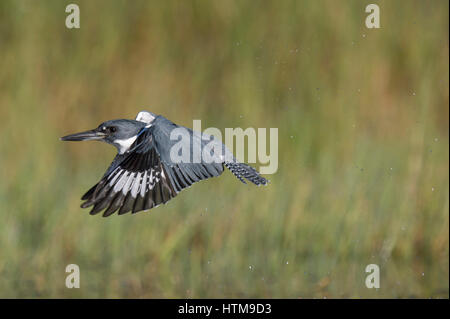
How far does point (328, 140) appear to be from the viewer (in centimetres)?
467

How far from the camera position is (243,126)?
4617 mm

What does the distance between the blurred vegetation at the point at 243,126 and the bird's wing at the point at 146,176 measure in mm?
1582

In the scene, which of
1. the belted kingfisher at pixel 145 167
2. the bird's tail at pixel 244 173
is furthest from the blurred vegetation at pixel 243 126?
the belted kingfisher at pixel 145 167

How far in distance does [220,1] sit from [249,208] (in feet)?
5.06

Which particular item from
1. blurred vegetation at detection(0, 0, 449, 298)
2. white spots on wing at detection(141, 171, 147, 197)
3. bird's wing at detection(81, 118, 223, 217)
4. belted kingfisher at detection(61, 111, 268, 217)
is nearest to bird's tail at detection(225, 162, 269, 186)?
belted kingfisher at detection(61, 111, 268, 217)

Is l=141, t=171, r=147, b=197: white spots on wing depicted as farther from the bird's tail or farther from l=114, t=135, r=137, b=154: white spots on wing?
the bird's tail

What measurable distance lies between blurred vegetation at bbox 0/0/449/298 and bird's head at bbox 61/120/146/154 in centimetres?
148

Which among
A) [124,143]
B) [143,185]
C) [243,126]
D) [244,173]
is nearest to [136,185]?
[143,185]

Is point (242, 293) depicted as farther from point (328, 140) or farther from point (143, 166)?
point (143, 166)

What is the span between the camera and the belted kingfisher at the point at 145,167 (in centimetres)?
224

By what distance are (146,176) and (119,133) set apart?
0.22 meters

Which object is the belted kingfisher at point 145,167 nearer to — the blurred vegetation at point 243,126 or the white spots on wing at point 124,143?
the white spots on wing at point 124,143

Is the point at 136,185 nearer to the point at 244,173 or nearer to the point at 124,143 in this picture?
the point at 124,143

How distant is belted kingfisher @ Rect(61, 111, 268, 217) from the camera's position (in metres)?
2.24
